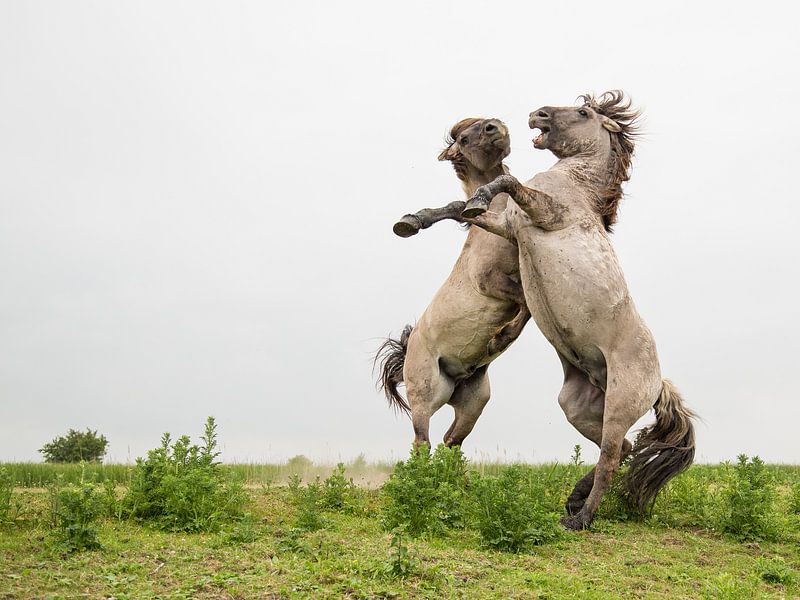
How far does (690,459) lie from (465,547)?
2.88 meters

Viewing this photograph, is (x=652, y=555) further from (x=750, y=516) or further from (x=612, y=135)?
Answer: (x=612, y=135)

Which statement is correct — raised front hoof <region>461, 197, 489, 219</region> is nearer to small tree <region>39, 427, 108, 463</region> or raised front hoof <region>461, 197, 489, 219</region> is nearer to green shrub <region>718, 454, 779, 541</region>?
green shrub <region>718, 454, 779, 541</region>

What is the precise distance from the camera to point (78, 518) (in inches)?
185

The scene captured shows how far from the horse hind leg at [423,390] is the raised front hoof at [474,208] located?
2.07m

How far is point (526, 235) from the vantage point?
21.1 feet

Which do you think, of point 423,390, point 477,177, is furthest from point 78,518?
point 477,177

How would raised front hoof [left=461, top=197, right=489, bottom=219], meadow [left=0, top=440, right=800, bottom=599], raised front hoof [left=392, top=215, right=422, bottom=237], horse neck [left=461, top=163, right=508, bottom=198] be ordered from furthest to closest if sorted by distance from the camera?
1. horse neck [left=461, top=163, right=508, bottom=198]
2. raised front hoof [left=392, top=215, right=422, bottom=237]
3. raised front hoof [left=461, top=197, right=489, bottom=219]
4. meadow [left=0, top=440, right=800, bottom=599]

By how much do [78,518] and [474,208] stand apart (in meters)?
3.28

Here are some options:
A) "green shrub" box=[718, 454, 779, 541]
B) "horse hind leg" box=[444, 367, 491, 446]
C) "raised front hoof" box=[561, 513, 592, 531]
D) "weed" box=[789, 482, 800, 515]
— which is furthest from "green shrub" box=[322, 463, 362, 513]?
"weed" box=[789, 482, 800, 515]

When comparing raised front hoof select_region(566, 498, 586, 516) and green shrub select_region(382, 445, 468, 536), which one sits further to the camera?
raised front hoof select_region(566, 498, 586, 516)

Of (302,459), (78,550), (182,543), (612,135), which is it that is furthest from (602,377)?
(302,459)

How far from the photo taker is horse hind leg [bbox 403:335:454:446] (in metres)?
7.51

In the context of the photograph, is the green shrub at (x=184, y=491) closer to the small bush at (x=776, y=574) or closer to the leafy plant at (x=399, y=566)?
the leafy plant at (x=399, y=566)

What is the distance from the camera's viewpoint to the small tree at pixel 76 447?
14.5m
